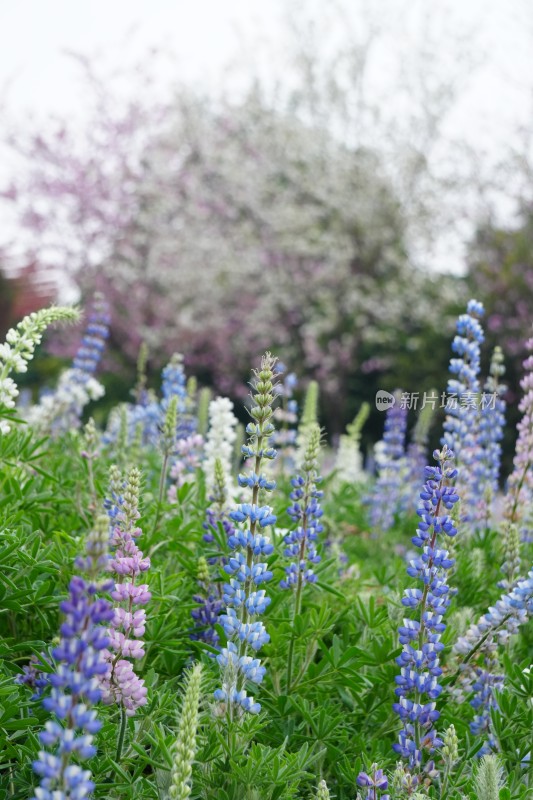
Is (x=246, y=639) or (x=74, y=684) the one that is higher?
(x=246, y=639)

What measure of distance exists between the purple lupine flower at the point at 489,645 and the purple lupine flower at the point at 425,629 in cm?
26

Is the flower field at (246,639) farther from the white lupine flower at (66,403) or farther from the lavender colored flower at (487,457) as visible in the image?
the white lupine flower at (66,403)

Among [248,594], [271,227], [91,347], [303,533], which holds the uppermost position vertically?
[271,227]

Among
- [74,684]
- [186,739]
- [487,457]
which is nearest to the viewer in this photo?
[74,684]

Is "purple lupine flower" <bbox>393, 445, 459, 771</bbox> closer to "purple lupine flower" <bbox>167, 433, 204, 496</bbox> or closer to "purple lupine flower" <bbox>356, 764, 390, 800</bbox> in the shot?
"purple lupine flower" <bbox>356, 764, 390, 800</bbox>

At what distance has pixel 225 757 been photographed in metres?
2.10

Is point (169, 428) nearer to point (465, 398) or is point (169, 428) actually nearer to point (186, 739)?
point (465, 398)

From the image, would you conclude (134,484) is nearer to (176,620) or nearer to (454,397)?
(176,620)

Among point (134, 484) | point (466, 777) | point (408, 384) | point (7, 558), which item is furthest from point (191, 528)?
point (408, 384)

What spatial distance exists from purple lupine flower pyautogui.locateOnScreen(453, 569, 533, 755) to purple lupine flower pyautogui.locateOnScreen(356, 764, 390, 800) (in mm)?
501

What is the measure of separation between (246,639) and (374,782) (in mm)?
472

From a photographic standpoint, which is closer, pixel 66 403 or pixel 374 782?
pixel 374 782

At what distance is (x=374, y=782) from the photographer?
2094mm

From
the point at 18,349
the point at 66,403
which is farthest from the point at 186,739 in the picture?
the point at 66,403
